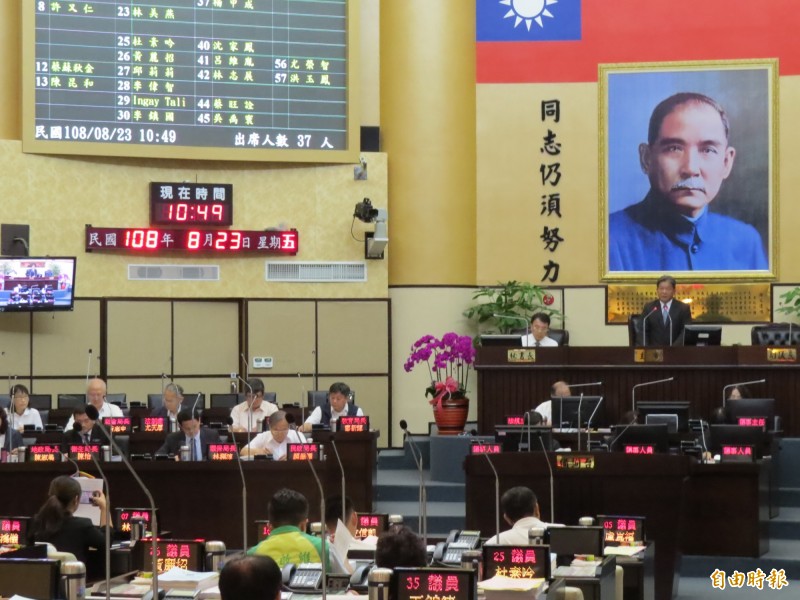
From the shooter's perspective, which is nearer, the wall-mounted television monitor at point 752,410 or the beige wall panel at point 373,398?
the wall-mounted television monitor at point 752,410

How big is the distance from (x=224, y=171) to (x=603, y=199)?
172 inches

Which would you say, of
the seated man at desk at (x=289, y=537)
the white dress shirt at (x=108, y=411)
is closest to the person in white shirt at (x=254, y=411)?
the white dress shirt at (x=108, y=411)

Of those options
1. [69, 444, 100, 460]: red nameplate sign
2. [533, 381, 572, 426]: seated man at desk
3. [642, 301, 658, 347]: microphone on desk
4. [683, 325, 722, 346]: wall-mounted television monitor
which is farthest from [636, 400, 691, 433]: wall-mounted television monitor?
[69, 444, 100, 460]: red nameplate sign

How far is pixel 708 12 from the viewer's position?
1630cm

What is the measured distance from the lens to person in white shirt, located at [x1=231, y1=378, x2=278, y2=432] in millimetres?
12547

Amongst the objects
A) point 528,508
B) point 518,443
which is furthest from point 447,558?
point 518,443

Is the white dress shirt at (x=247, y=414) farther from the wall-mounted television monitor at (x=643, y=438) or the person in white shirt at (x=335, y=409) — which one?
the wall-mounted television monitor at (x=643, y=438)

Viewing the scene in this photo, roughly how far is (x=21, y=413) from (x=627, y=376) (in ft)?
18.4

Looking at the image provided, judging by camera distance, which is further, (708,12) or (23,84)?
(708,12)

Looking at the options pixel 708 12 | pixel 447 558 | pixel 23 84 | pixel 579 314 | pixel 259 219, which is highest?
pixel 708 12

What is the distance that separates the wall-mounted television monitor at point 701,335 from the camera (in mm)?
13242

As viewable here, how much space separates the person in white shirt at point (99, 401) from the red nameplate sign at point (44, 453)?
5.48ft

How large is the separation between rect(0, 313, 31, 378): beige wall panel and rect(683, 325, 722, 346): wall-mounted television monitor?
276 inches

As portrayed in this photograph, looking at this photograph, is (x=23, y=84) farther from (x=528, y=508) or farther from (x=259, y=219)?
(x=528, y=508)
